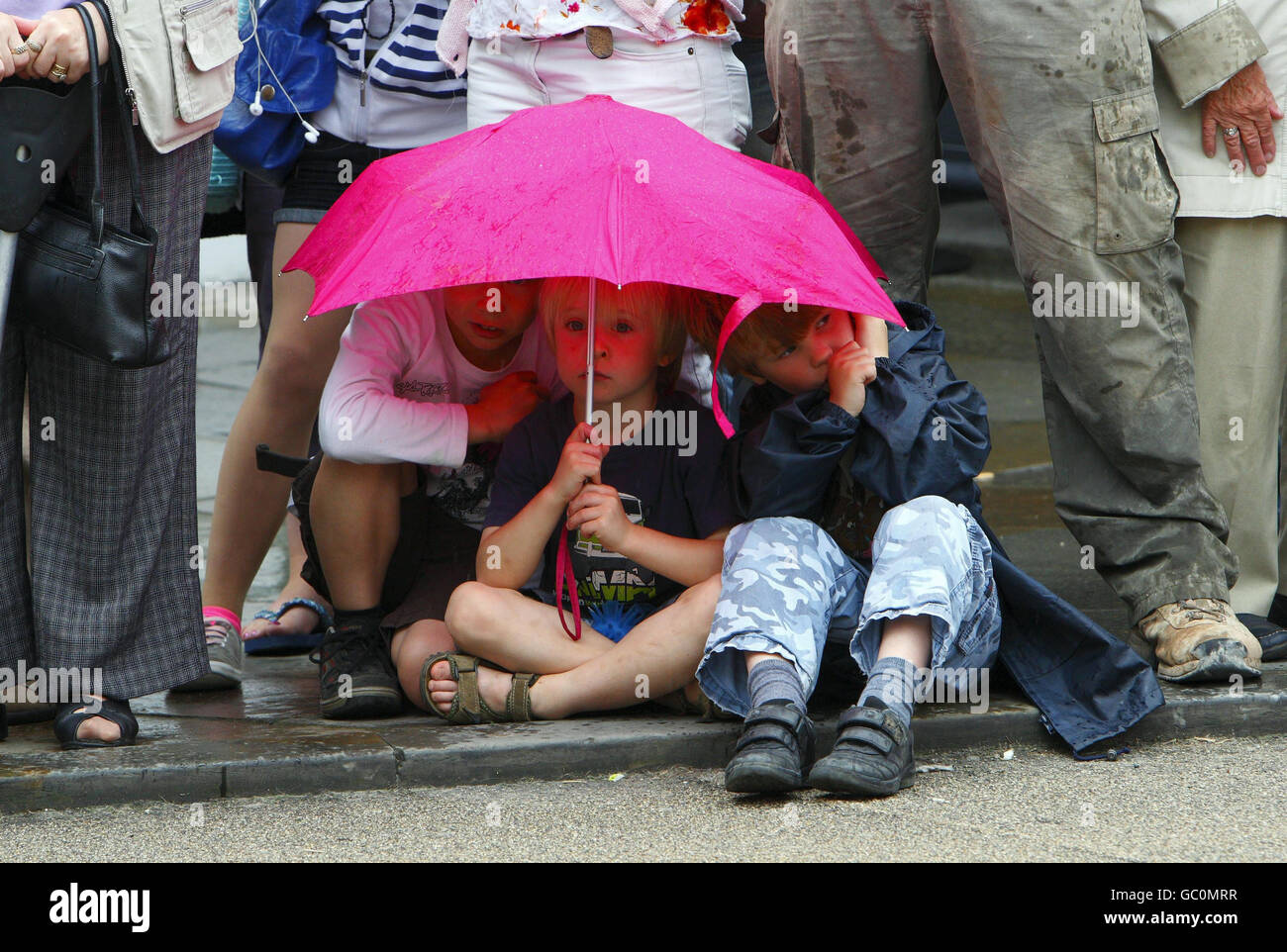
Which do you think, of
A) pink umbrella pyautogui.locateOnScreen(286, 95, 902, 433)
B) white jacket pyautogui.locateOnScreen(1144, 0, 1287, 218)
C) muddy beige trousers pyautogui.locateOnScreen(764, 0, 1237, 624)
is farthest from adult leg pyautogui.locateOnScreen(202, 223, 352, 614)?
white jacket pyautogui.locateOnScreen(1144, 0, 1287, 218)

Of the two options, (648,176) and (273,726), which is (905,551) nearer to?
(648,176)

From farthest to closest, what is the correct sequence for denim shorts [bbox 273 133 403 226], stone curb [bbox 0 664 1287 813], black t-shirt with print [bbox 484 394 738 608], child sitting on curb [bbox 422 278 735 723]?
1. denim shorts [bbox 273 133 403 226]
2. black t-shirt with print [bbox 484 394 738 608]
3. child sitting on curb [bbox 422 278 735 723]
4. stone curb [bbox 0 664 1287 813]

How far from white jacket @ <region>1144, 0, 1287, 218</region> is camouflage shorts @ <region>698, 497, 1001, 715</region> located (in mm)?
998

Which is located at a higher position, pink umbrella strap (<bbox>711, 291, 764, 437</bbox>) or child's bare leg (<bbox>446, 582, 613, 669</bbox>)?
pink umbrella strap (<bbox>711, 291, 764, 437</bbox>)

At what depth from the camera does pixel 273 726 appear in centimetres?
324

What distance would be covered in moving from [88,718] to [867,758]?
4.70 ft

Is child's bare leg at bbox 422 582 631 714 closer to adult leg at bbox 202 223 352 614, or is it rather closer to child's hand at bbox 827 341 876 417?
child's hand at bbox 827 341 876 417

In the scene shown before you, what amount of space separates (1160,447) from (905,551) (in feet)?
2.54

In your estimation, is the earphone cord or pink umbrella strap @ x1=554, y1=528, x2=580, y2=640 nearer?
pink umbrella strap @ x1=554, y1=528, x2=580, y2=640

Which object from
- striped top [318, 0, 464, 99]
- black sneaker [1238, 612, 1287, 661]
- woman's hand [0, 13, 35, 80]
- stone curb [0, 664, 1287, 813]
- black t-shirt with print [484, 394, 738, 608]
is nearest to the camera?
woman's hand [0, 13, 35, 80]

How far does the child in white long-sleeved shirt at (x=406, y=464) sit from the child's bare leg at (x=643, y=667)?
290mm

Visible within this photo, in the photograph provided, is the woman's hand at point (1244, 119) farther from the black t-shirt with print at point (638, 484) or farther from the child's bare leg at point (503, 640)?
the child's bare leg at point (503, 640)

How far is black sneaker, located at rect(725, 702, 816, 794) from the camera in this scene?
2.74 metres

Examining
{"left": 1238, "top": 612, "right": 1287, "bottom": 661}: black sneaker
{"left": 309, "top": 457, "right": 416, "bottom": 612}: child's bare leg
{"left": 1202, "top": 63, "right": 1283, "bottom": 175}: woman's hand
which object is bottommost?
{"left": 1238, "top": 612, "right": 1287, "bottom": 661}: black sneaker
